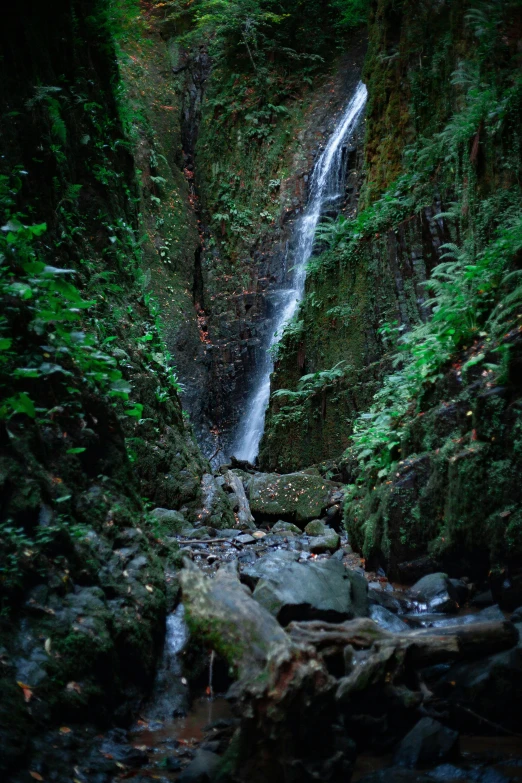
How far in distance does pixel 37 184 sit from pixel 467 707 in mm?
6118

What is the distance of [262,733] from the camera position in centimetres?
271

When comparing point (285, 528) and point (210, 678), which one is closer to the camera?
point (210, 678)

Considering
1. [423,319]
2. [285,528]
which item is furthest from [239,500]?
[423,319]

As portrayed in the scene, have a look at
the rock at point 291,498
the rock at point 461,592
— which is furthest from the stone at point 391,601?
the rock at point 291,498

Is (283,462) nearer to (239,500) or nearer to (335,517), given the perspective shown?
(239,500)

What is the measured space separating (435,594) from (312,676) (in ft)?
9.41

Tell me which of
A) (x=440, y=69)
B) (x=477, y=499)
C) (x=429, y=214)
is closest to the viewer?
(x=477, y=499)

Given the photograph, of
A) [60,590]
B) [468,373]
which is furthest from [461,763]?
[468,373]

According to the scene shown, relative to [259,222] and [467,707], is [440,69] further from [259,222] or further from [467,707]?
[467,707]

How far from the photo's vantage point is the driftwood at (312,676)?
272cm

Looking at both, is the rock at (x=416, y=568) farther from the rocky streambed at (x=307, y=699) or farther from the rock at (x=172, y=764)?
the rock at (x=172, y=764)

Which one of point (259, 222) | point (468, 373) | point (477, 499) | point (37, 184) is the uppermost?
point (259, 222)

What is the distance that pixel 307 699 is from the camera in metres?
2.77

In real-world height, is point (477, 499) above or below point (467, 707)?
above
